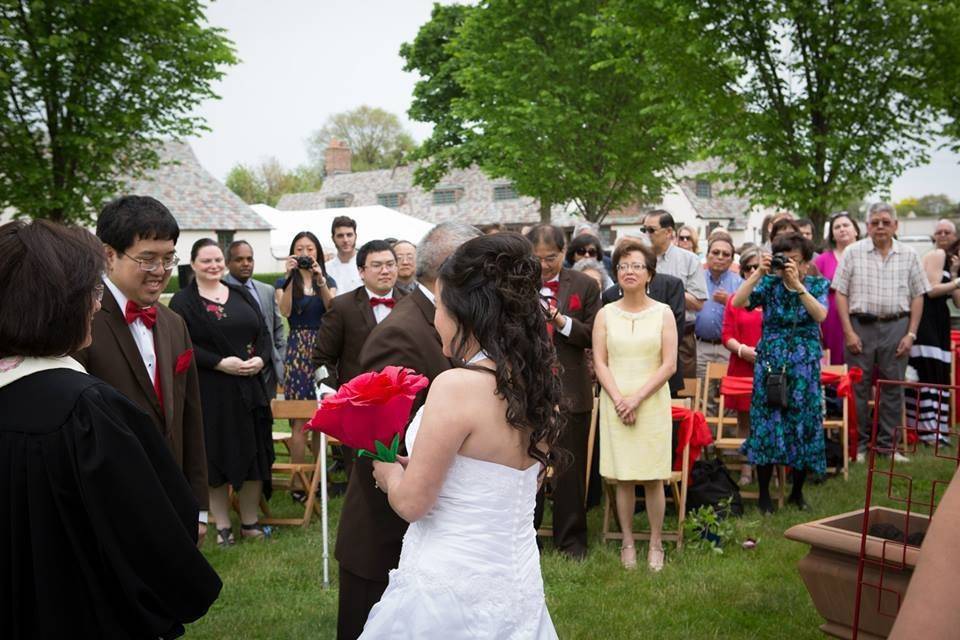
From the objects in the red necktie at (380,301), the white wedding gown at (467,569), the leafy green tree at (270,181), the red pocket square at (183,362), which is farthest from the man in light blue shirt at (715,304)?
the leafy green tree at (270,181)

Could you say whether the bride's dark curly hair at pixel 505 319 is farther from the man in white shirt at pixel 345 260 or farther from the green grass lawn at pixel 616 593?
the man in white shirt at pixel 345 260

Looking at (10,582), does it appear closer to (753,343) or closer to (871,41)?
(753,343)

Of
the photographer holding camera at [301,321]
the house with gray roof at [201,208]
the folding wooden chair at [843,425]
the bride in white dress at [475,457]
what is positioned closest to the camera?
the bride in white dress at [475,457]

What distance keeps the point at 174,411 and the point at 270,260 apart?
1807 inches

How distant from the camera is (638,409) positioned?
6.12m

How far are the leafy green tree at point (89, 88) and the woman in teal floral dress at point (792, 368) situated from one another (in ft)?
49.5

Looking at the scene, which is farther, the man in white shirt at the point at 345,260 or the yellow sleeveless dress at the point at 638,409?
the man in white shirt at the point at 345,260

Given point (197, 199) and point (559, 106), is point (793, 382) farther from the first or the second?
point (197, 199)

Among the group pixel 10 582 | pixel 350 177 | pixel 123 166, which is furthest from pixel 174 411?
pixel 350 177

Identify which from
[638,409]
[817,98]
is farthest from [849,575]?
[817,98]

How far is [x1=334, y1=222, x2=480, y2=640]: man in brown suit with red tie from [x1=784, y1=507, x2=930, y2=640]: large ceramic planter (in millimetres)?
1775

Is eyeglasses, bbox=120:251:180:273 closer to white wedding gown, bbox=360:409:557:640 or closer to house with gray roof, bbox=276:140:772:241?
white wedding gown, bbox=360:409:557:640

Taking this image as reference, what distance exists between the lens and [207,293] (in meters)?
6.63

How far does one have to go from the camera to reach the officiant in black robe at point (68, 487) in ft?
6.96
